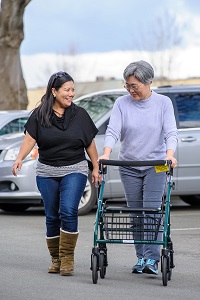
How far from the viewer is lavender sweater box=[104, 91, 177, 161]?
895 centimetres

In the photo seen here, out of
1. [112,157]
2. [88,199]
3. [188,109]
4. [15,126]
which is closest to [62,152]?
[112,157]

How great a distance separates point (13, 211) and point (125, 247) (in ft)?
16.6

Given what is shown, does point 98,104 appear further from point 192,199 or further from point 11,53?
point 11,53

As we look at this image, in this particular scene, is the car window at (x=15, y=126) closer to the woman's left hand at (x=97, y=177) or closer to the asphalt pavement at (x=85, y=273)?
the asphalt pavement at (x=85, y=273)

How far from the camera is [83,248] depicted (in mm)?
11281

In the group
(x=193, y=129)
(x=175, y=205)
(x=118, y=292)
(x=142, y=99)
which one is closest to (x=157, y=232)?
(x=118, y=292)

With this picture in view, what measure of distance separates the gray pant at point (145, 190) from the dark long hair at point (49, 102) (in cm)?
80

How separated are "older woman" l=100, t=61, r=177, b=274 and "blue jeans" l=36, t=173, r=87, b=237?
→ 0.45 m

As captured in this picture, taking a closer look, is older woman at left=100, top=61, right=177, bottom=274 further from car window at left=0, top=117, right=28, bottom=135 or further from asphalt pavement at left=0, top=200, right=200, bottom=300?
car window at left=0, top=117, right=28, bottom=135

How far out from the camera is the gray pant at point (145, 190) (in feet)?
29.5

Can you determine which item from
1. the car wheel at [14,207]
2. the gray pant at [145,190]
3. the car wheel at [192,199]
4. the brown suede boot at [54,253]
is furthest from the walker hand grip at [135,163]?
the car wheel at [192,199]

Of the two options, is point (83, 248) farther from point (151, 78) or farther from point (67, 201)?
point (151, 78)

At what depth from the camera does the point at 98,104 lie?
15.5m

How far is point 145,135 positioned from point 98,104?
6.54 m
